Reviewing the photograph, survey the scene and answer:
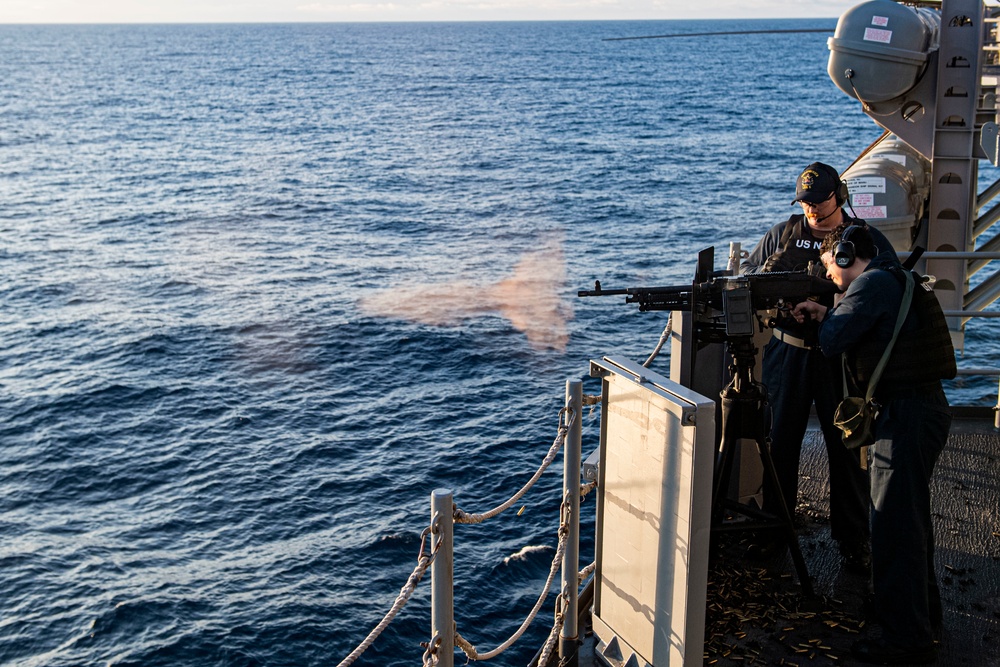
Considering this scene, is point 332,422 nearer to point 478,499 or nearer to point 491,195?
point 478,499

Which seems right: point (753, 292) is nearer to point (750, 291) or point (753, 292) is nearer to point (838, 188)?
point (750, 291)

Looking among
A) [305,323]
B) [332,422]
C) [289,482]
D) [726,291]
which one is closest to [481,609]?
[289,482]

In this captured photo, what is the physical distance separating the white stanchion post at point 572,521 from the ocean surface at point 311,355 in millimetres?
8628

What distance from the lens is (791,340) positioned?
18.8ft

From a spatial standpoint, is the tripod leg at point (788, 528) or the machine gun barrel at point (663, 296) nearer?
the machine gun barrel at point (663, 296)

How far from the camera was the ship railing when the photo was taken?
11.7 ft

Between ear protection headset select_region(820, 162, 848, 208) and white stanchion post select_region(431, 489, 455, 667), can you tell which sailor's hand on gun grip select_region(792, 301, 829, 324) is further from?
white stanchion post select_region(431, 489, 455, 667)

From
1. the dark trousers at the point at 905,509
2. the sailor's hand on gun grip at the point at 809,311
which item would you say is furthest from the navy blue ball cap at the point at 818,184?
the dark trousers at the point at 905,509

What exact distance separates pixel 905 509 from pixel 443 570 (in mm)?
2450

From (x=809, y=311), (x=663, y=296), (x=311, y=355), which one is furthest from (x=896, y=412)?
(x=311, y=355)

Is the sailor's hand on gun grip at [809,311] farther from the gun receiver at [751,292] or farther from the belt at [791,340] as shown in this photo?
the belt at [791,340]

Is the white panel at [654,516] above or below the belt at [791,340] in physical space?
below

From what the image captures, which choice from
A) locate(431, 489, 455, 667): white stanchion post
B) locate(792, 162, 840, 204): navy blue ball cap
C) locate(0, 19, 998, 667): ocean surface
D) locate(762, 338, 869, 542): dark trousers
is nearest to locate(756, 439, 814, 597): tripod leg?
locate(762, 338, 869, 542): dark trousers

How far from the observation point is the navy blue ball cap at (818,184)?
5578 mm
